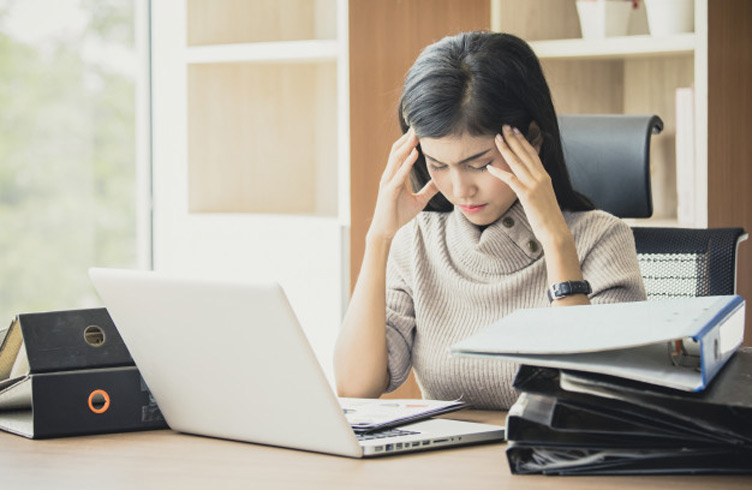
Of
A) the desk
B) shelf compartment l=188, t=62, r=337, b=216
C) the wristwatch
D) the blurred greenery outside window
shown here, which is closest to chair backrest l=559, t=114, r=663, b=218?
the wristwatch

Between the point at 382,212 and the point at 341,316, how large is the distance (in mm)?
1081

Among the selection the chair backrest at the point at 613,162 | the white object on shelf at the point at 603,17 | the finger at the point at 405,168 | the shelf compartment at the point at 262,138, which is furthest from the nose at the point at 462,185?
the shelf compartment at the point at 262,138

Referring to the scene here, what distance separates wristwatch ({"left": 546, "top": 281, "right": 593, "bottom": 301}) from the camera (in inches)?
59.7

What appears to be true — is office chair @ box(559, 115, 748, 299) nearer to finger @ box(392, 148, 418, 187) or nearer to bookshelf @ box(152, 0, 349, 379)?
finger @ box(392, 148, 418, 187)

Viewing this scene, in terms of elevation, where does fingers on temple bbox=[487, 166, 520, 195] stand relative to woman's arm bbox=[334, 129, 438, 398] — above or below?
above

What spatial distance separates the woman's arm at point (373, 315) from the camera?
1.67m

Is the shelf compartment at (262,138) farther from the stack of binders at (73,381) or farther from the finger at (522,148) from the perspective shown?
the stack of binders at (73,381)

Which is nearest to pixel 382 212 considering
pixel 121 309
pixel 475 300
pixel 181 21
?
pixel 475 300

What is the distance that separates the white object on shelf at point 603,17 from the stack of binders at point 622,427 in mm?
1761

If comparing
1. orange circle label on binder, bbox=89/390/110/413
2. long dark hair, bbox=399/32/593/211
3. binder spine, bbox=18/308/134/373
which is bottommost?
orange circle label on binder, bbox=89/390/110/413

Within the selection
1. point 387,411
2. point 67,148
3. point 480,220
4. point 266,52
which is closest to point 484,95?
point 480,220

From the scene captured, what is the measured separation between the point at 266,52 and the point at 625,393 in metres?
2.11

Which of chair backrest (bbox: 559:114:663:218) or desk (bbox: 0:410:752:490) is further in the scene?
chair backrest (bbox: 559:114:663:218)

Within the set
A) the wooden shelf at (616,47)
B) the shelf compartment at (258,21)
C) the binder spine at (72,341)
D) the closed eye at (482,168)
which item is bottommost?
the binder spine at (72,341)
